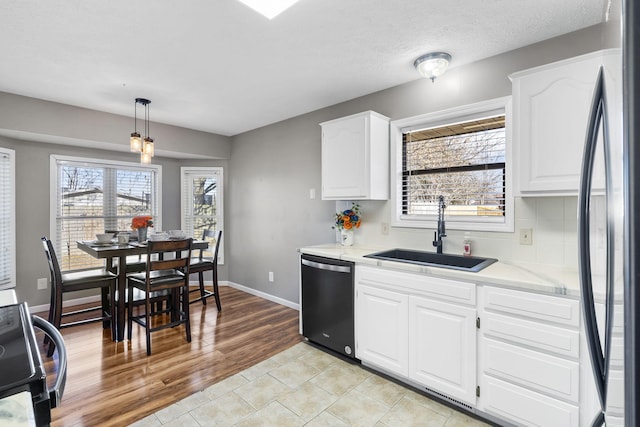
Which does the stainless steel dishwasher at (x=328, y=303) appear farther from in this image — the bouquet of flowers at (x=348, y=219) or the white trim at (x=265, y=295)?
the white trim at (x=265, y=295)

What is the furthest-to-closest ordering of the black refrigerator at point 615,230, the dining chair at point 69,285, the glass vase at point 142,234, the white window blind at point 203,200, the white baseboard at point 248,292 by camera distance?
the white window blind at point 203,200 → the white baseboard at point 248,292 → the glass vase at point 142,234 → the dining chair at point 69,285 → the black refrigerator at point 615,230

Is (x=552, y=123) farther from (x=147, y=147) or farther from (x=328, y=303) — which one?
(x=147, y=147)

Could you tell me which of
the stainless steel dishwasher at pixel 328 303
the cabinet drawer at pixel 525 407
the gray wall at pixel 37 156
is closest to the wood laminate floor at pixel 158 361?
the stainless steel dishwasher at pixel 328 303

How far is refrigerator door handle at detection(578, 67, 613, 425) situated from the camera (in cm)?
A: 63

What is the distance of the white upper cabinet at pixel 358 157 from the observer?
110 inches

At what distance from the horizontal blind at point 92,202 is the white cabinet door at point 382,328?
3.70m

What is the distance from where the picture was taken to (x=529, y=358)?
5.61 feet

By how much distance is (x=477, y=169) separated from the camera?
2.54 meters

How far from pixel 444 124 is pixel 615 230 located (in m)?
2.37

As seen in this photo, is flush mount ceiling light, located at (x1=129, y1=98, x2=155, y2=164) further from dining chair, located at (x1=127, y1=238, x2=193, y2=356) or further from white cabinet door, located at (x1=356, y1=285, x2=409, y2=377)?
white cabinet door, located at (x1=356, y1=285, x2=409, y2=377)

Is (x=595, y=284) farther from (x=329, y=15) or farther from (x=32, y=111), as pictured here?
(x=32, y=111)

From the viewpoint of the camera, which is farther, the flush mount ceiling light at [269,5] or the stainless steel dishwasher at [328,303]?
the stainless steel dishwasher at [328,303]

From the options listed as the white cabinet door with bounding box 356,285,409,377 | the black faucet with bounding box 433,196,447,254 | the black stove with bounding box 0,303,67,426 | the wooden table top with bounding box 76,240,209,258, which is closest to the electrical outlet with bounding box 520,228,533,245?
the black faucet with bounding box 433,196,447,254

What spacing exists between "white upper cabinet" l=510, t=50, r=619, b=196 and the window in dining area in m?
4.65
